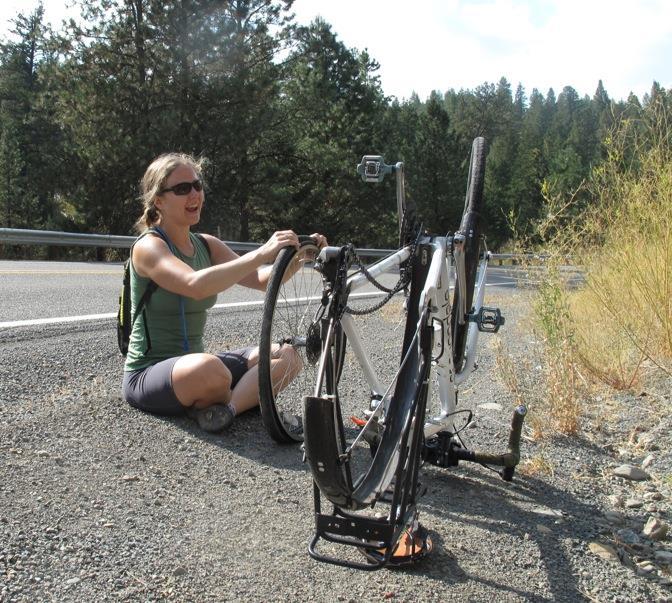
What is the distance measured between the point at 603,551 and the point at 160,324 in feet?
7.77

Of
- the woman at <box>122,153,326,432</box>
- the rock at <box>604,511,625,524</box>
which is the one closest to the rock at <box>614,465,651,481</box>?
the rock at <box>604,511,625,524</box>

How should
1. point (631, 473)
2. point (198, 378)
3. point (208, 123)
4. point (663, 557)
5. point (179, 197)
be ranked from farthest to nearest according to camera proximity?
point (208, 123) → point (179, 197) → point (631, 473) → point (198, 378) → point (663, 557)

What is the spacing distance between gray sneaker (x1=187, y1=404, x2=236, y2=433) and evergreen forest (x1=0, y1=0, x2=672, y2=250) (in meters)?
13.1

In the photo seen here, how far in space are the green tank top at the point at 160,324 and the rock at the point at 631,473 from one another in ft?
7.63

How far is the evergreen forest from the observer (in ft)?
76.6

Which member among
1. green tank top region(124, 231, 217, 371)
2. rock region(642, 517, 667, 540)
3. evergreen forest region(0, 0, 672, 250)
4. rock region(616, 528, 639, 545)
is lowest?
rock region(616, 528, 639, 545)

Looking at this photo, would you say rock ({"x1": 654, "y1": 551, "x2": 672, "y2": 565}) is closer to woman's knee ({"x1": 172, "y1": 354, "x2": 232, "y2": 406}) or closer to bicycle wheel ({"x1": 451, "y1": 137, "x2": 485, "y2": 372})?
bicycle wheel ({"x1": 451, "y1": 137, "x2": 485, "y2": 372})

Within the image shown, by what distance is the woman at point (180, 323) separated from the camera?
3381 millimetres

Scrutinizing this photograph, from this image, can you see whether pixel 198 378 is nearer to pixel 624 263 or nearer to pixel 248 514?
pixel 248 514

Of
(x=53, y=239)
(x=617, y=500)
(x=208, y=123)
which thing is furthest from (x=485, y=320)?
(x=208, y=123)

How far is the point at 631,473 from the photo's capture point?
11.6 feet

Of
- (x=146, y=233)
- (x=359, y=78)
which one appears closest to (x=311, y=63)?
(x=359, y=78)

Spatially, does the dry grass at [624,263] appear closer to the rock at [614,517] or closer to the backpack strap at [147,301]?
the rock at [614,517]

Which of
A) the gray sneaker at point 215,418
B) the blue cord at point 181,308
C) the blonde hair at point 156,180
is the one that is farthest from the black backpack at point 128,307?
the gray sneaker at point 215,418
